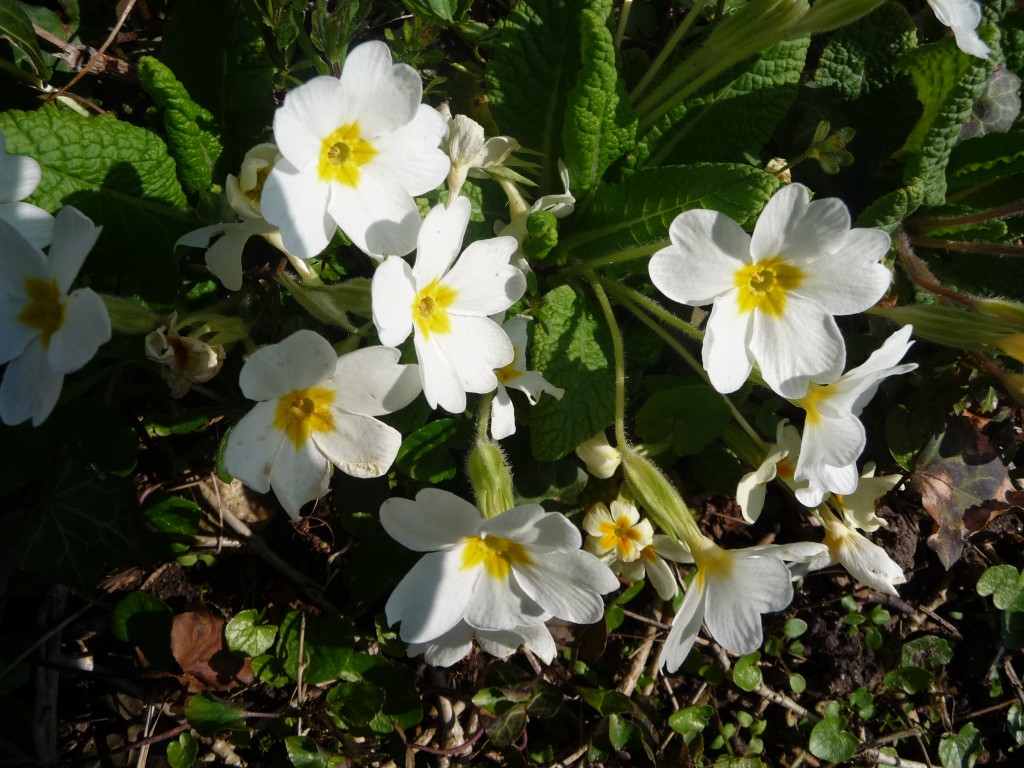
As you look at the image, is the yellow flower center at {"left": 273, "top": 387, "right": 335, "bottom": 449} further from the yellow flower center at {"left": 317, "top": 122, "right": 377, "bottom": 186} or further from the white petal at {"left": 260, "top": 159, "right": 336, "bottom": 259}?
the yellow flower center at {"left": 317, "top": 122, "right": 377, "bottom": 186}

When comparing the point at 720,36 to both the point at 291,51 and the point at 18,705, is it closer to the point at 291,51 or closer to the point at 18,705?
the point at 291,51

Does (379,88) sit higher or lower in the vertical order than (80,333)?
higher

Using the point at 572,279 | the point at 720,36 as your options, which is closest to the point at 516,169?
the point at 572,279

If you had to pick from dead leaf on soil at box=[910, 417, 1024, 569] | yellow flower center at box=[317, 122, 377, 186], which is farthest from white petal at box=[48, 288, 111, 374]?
dead leaf on soil at box=[910, 417, 1024, 569]

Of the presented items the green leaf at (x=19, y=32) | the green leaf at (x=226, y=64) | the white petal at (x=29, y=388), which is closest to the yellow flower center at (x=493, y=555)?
the white petal at (x=29, y=388)

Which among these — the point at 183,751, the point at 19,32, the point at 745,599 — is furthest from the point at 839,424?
the point at 19,32

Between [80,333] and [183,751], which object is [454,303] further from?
[183,751]

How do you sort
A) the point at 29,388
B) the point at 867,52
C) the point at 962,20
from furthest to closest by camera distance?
the point at 867,52 < the point at 962,20 < the point at 29,388
